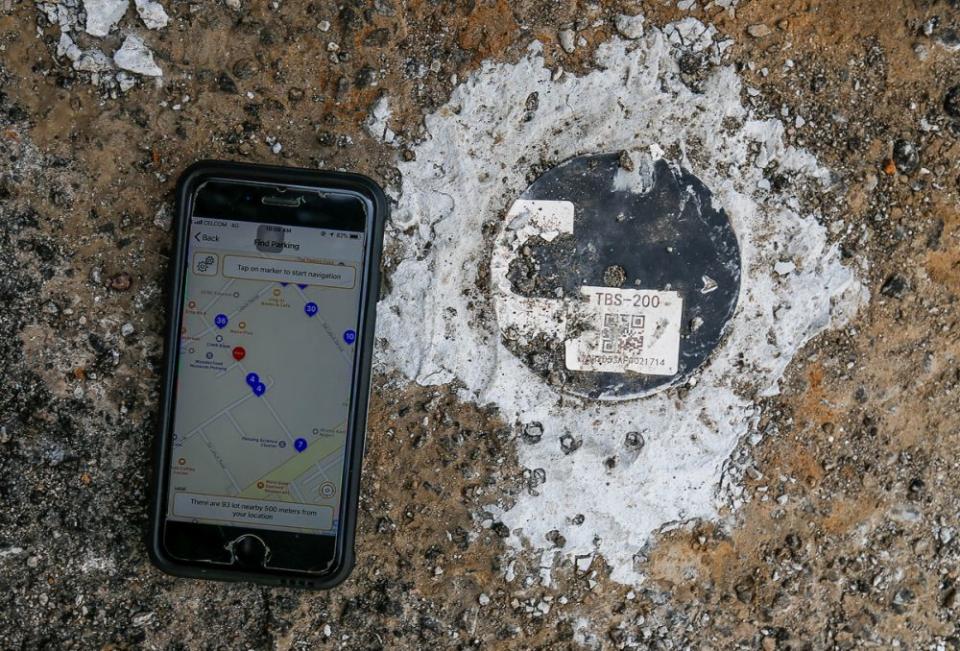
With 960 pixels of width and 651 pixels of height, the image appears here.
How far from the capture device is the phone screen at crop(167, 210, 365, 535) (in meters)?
0.99

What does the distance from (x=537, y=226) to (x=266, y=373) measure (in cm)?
42

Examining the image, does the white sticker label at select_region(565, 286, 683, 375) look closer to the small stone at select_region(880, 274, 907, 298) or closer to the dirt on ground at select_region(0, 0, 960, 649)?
the dirt on ground at select_region(0, 0, 960, 649)

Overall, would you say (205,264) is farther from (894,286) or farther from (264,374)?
(894,286)

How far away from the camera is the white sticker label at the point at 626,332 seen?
105 centimetres

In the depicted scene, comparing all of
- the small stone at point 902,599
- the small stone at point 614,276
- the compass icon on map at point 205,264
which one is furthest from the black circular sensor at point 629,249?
the small stone at point 902,599

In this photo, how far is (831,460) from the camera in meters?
1.09

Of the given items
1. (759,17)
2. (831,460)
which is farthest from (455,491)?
(759,17)

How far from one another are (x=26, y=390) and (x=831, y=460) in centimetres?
115

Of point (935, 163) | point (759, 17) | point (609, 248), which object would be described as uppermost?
point (759, 17)

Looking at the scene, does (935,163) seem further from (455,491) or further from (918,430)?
(455,491)

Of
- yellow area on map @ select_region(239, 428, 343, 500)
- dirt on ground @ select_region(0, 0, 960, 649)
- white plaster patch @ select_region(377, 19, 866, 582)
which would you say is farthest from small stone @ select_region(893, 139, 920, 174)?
yellow area on map @ select_region(239, 428, 343, 500)

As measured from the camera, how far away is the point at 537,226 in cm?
105

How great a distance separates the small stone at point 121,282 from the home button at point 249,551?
1.24 feet

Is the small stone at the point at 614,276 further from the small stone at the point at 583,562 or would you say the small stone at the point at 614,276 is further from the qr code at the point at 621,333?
the small stone at the point at 583,562
